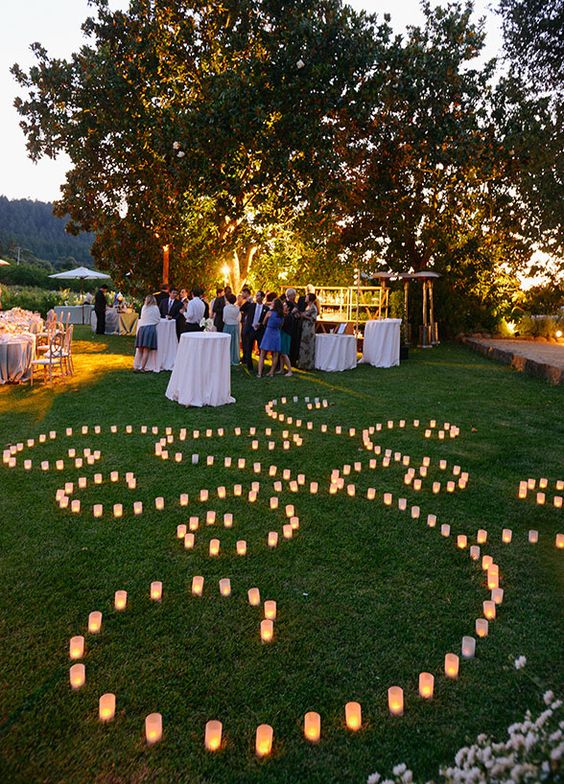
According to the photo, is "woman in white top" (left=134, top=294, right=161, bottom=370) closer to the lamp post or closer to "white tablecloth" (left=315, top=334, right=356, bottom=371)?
"white tablecloth" (left=315, top=334, right=356, bottom=371)

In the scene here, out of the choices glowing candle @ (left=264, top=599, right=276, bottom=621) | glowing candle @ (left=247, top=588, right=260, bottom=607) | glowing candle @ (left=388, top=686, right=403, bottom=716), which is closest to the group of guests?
glowing candle @ (left=247, top=588, right=260, bottom=607)

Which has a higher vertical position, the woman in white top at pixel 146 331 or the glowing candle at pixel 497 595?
the woman in white top at pixel 146 331

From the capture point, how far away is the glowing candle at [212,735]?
219 centimetres

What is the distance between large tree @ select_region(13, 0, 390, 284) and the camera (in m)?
15.4

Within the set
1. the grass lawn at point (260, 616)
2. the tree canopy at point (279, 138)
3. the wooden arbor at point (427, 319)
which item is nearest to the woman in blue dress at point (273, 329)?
the grass lawn at point (260, 616)

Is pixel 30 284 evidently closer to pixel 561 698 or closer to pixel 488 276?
pixel 488 276

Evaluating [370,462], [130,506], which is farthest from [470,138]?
[130,506]

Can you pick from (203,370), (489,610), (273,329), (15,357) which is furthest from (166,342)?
(489,610)

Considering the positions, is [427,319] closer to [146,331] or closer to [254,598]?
[146,331]

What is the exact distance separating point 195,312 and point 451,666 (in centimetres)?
1001

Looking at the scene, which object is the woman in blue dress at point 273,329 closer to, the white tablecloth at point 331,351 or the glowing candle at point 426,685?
the white tablecloth at point 331,351

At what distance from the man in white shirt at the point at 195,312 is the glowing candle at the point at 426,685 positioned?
32.9 feet

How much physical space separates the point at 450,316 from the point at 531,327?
3066mm

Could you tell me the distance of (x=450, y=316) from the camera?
21.5 m
